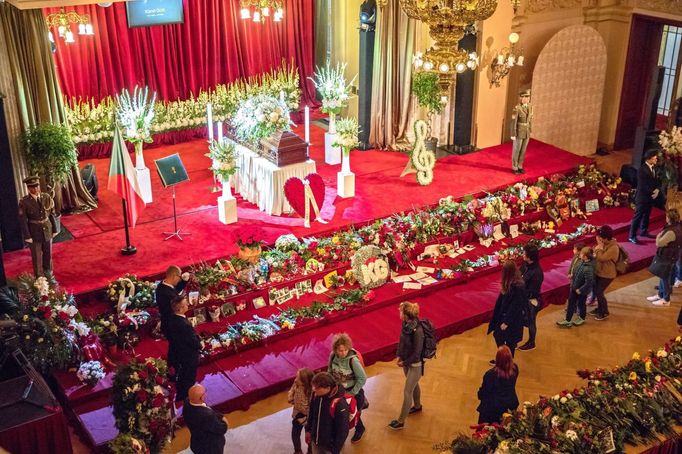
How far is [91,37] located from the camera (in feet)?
40.5

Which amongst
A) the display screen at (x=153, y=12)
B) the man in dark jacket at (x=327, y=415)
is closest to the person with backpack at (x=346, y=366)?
the man in dark jacket at (x=327, y=415)

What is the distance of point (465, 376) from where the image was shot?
8.21 meters

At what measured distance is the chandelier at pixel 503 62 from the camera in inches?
495

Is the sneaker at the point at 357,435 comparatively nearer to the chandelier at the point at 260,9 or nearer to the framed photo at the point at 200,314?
the framed photo at the point at 200,314

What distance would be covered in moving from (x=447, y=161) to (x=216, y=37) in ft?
13.9

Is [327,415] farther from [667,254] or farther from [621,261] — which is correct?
[667,254]

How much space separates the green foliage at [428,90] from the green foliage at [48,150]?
16.7ft

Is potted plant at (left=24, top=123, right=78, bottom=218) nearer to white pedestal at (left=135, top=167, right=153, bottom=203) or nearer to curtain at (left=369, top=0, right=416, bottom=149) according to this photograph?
white pedestal at (left=135, top=167, right=153, bottom=203)

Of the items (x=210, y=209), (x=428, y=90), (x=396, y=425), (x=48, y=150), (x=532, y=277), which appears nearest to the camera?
(x=396, y=425)

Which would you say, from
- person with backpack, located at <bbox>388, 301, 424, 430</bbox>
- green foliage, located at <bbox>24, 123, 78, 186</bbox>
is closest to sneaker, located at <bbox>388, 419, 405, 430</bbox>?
Answer: person with backpack, located at <bbox>388, 301, 424, 430</bbox>

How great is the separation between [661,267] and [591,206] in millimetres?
2434

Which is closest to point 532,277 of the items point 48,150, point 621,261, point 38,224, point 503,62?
point 621,261

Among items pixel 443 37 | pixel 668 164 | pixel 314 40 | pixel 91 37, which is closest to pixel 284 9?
pixel 314 40

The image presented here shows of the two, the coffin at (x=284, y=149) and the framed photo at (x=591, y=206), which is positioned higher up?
the coffin at (x=284, y=149)
